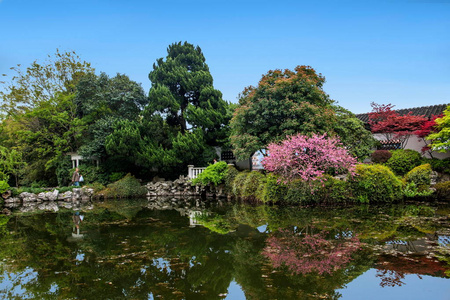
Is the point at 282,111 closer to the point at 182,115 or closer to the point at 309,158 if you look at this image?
the point at 309,158

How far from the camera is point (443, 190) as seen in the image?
11531 millimetres

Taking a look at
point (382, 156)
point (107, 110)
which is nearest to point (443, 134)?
point (382, 156)

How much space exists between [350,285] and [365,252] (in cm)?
152

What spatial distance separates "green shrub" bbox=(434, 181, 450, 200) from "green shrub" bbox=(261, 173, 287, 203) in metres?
5.95

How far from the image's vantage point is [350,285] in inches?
171

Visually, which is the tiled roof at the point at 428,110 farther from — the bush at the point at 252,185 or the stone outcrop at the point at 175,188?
the stone outcrop at the point at 175,188

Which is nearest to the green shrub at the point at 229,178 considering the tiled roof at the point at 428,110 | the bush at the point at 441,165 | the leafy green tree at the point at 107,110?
the leafy green tree at the point at 107,110

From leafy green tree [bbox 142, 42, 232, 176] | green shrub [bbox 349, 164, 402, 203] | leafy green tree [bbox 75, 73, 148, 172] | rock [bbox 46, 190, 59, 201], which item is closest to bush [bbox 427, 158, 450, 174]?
green shrub [bbox 349, 164, 402, 203]

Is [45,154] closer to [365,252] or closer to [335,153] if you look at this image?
[335,153]

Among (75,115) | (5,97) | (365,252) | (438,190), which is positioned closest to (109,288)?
(365,252)

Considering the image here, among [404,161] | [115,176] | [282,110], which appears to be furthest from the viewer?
[115,176]

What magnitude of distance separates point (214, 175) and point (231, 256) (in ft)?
31.5

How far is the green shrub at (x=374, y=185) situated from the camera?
1124 centimetres

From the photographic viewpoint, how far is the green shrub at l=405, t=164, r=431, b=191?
1173 cm
